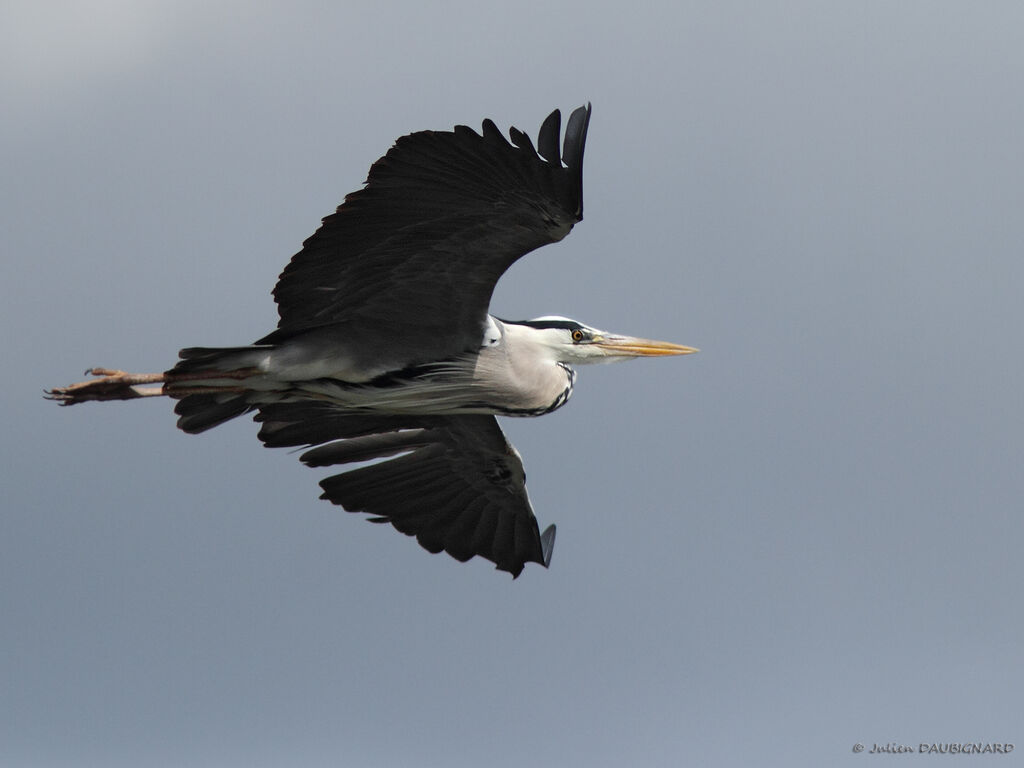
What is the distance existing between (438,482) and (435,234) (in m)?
2.56

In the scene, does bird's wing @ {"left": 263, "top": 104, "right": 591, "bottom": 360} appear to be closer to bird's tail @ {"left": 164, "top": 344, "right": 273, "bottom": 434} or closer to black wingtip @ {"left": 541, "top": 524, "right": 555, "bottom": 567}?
bird's tail @ {"left": 164, "top": 344, "right": 273, "bottom": 434}

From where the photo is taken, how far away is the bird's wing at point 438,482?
10148 millimetres

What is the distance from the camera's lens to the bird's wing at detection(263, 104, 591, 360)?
7789 mm

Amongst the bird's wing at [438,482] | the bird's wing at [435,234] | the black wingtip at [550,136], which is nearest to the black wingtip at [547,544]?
the bird's wing at [438,482]

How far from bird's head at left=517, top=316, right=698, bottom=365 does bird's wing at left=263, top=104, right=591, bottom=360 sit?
0.82 metres

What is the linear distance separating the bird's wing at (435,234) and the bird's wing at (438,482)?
4.48ft

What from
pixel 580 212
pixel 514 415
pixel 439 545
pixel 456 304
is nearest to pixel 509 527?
pixel 439 545

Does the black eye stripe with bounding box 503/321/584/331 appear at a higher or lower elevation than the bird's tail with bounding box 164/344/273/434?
higher

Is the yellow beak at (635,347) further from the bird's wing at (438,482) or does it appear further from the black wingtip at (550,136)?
the black wingtip at (550,136)

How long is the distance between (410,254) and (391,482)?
94.2 inches

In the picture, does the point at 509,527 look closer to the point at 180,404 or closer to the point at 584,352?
the point at 584,352

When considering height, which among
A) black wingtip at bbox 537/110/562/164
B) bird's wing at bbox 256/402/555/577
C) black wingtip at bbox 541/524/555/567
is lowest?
black wingtip at bbox 541/524/555/567

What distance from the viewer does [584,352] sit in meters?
9.87

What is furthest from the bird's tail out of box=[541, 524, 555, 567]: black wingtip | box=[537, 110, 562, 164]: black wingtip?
box=[541, 524, 555, 567]: black wingtip
